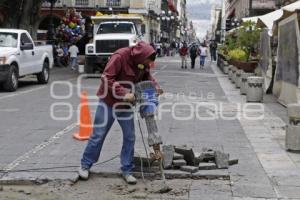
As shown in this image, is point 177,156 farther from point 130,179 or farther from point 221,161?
point 130,179

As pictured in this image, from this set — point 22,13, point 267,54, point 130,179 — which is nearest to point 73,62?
point 22,13

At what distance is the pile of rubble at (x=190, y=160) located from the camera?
786 centimetres

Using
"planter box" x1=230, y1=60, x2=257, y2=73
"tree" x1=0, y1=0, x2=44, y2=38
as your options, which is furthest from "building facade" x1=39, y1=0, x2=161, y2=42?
"planter box" x1=230, y1=60, x2=257, y2=73

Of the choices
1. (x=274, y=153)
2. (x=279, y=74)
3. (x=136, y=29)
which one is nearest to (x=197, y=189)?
(x=274, y=153)

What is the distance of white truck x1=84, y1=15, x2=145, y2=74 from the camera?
27422mm

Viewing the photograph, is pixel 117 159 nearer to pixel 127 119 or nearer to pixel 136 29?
pixel 127 119

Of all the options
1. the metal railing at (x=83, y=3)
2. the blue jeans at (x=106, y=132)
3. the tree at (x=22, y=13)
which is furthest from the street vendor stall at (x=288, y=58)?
the metal railing at (x=83, y=3)

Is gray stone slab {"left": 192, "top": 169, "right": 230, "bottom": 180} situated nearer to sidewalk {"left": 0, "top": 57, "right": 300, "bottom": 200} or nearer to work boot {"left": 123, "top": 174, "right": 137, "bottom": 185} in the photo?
sidewalk {"left": 0, "top": 57, "right": 300, "bottom": 200}

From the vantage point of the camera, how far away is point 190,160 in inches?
318

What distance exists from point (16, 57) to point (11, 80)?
87 cm

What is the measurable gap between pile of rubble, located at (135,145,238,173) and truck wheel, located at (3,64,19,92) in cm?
1186

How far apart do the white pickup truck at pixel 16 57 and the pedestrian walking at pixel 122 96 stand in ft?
39.3

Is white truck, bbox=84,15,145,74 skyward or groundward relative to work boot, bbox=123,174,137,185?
skyward

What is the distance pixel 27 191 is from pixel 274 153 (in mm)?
3994
